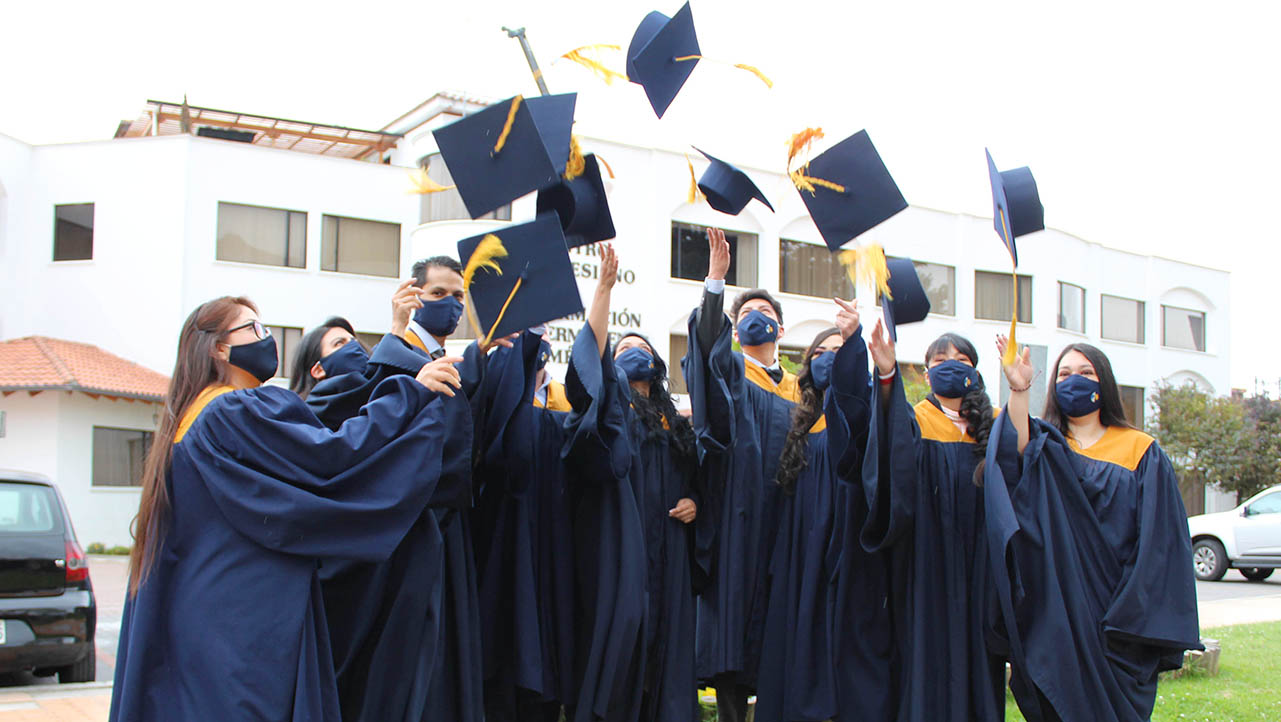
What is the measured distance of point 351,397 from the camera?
4422mm

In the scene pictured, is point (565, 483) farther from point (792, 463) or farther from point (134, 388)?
point (134, 388)

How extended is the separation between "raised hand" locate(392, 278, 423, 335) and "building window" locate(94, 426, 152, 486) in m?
21.3

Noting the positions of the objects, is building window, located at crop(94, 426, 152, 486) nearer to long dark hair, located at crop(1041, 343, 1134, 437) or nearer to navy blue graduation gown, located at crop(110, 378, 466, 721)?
navy blue graduation gown, located at crop(110, 378, 466, 721)

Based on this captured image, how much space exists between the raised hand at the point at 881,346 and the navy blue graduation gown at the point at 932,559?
0.52 ft

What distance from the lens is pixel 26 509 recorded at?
25.3ft

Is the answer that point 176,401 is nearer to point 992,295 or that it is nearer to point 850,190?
point 850,190

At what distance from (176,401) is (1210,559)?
1949cm

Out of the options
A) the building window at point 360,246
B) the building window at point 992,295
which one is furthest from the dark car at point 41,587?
the building window at point 992,295

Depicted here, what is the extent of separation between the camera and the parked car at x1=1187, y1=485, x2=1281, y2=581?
59.8 ft

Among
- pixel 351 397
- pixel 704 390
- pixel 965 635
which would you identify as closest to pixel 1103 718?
pixel 965 635

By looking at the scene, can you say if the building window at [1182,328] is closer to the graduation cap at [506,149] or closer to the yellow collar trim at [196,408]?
the graduation cap at [506,149]

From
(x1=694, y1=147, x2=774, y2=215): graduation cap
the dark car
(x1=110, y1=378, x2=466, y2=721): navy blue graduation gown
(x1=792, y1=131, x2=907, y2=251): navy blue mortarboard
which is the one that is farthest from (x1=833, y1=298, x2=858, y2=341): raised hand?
the dark car

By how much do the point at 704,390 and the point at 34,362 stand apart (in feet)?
73.1

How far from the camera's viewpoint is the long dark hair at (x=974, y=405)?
5.05 metres
